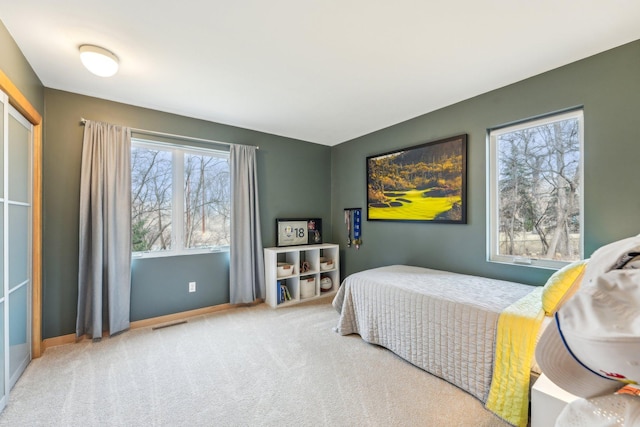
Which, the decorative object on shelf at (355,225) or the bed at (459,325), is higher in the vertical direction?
the decorative object on shelf at (355,225)

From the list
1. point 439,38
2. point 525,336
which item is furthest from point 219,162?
point 525,336

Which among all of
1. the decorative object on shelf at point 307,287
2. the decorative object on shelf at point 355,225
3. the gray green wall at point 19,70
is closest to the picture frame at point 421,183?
the decorative object on shelf at point 355,225

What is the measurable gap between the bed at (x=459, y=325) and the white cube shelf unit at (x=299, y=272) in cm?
108

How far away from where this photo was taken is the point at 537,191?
2.37 meters

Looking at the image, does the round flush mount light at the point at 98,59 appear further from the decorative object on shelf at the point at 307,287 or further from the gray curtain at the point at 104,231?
the decorative object on shelf at the point at 307,287

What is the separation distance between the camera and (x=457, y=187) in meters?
2.79

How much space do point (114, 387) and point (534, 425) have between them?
2510 mm

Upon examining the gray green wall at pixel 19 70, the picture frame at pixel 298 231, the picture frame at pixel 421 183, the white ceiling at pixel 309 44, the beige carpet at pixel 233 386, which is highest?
the white ceiling at pixel 309 44

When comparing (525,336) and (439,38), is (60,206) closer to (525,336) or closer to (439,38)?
(439,38)

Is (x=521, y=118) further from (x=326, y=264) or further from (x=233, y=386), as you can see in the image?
(x=233, y=386)

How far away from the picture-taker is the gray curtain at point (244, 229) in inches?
133

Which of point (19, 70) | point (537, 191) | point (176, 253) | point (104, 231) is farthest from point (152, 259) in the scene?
point (537, 191)

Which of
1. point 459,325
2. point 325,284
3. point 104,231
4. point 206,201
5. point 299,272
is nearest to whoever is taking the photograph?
point 459,325

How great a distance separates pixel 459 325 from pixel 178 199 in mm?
3056
